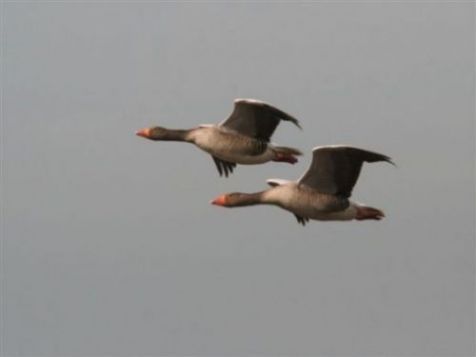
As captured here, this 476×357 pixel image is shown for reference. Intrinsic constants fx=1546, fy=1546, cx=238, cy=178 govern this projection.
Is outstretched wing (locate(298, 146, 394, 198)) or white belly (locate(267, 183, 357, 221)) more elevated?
outstretched wing (locate(298, 146, 394, 198))

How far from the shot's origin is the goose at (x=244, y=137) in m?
32.6

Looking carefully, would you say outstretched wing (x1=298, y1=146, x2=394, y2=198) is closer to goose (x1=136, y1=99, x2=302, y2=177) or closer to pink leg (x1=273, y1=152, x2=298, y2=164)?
goose (x1=136, y1=99, x2=302, y2=177)

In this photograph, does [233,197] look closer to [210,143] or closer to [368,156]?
[210,143]

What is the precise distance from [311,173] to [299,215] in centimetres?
111

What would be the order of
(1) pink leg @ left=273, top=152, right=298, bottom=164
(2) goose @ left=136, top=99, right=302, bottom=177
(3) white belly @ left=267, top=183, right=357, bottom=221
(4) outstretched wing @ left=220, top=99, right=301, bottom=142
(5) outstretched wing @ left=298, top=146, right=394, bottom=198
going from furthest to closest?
(1) pink leg @ left=273, top=152, right=298, bottom=164, (2) goose @ left=136, top=99, right=302, bottom=177, (4) outstretched wing @ left=220, top=99, right=301, bottom=142, (3) white belly @ left=267, top=183, right=357, bottom=221, (5) outstretched wing @ left=298, top=146, right=394, bottom=198

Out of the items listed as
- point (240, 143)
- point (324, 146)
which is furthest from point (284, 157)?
point (324, 146)

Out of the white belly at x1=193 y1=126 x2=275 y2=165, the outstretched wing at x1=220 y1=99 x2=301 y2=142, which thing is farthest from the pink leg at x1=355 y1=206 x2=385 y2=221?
the white belly at x1=193 y1=126 x2=275 y2=165

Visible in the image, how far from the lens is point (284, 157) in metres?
33.6

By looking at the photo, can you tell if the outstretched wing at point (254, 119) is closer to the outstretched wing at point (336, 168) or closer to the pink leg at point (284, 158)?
the pink leg at point (284, 158)

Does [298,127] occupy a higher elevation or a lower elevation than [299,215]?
higher

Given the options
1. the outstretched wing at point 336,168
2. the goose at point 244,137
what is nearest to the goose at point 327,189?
the outstretched wing at point 336,168

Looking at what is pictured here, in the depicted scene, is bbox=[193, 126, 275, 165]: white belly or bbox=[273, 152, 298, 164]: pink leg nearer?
bbox=[193, 126, 275, 165]: white belly

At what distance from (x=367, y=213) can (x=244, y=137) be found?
3.20m

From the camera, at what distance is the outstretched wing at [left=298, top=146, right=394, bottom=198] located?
3047cm
